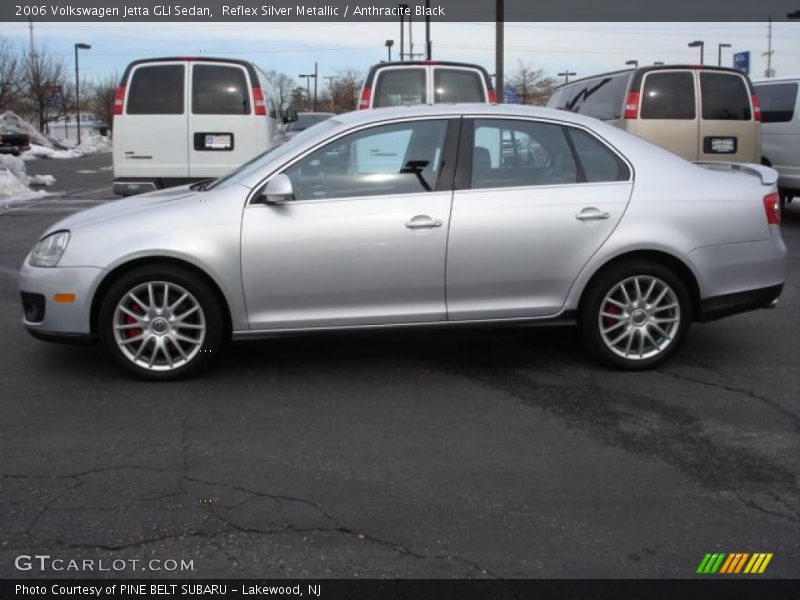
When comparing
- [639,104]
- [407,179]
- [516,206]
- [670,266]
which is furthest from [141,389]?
[639,104]

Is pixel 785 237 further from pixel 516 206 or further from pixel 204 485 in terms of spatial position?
pixel 204 485

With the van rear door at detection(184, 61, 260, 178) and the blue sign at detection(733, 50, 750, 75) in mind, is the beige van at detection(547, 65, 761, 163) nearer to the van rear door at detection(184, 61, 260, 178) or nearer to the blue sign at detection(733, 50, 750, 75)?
the van rear door at detection(184, 61, 260, 178)

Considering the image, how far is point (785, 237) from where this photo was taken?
35.6 feet

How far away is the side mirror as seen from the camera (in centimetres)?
486

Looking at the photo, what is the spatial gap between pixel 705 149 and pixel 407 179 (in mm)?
7162

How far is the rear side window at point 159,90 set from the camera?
10164 mm

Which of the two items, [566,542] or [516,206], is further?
[516,206]

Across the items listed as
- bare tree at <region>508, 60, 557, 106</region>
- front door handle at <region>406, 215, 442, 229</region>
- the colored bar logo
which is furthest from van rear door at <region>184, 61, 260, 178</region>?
bare tree at <region>508, 60, 557, 106</region>

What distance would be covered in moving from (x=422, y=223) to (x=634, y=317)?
4.81 ft

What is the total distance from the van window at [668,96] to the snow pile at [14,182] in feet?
37.9

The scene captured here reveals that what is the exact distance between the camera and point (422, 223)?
5.00 metres

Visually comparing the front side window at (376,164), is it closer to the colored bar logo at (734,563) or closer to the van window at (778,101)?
the colored bar logo at (734,563)

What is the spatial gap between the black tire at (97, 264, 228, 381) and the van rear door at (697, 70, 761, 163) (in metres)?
8.07

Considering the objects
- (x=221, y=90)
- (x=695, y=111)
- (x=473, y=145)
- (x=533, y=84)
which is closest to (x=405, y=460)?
(x=473, y=145)
